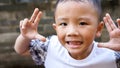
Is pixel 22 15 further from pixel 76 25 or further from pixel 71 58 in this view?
pixel 76 25

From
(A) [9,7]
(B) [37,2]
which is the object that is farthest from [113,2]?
(A) [9,7]

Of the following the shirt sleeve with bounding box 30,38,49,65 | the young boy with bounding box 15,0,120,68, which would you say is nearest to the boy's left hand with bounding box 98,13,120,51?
the young boy with bounding box 15,0,120,68

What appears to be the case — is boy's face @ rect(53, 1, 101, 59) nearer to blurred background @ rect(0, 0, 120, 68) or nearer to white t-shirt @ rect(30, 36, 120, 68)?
white t-shirt @ rect(30, 36, 120, 68)

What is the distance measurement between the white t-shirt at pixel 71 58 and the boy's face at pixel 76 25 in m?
0.08

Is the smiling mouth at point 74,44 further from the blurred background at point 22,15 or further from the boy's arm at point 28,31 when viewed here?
the blurred background at point 22,15

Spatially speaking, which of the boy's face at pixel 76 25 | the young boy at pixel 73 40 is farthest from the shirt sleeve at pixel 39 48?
the boy's face at pixel 76 25

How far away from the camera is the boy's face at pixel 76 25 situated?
1506mm

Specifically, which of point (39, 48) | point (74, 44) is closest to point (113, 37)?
point (74, 44)

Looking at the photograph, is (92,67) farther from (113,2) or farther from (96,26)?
(113,2)

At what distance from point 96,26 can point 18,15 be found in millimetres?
Answer: 2822

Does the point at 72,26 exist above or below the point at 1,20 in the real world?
above

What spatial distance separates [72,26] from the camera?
4.93 ft

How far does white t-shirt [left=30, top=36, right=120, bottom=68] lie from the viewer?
5.36 feet

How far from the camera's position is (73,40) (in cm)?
151
